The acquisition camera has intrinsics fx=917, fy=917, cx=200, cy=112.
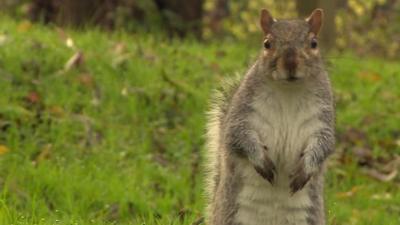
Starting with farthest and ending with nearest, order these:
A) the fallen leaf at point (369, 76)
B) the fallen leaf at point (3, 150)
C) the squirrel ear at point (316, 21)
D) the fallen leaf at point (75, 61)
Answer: the fallen leaf at point (369, 76)
the fallen leaf at point (75, 61)
the fallen leaf at point (3, 150)
the squirrel ear at point (316, 21)

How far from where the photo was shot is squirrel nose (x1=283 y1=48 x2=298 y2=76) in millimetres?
3439

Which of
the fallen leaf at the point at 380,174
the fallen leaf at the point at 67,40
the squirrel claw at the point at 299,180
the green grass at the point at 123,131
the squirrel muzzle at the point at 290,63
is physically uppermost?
the squirrel muzzle at the point at 290,63

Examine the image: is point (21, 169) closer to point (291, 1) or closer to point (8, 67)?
point (8, 67)

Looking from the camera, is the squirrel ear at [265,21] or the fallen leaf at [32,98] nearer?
the squirrel ear at [265,21]

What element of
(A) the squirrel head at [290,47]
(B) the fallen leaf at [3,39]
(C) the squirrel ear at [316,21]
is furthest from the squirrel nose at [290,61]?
(B) the fallen leaf at [3,39]

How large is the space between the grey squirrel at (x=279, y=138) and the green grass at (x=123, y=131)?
0.71 metres

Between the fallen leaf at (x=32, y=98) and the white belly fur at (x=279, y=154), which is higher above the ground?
the white belly fur at (x=279, y=154)

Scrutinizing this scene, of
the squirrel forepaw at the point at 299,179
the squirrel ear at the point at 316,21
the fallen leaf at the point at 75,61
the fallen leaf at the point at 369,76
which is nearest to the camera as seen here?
the squirrel forepaw at the point at 299,179

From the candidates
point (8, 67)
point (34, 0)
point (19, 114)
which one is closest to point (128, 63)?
point (8, 67)

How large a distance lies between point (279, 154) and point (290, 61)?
1.42ft

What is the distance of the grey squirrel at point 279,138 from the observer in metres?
3.58

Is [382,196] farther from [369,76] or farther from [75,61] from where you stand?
[369,76]

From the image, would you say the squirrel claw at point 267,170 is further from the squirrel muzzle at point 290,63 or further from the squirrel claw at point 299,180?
the squirrel muzzle at point 290,63

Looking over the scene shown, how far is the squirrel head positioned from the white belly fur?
148 mm
